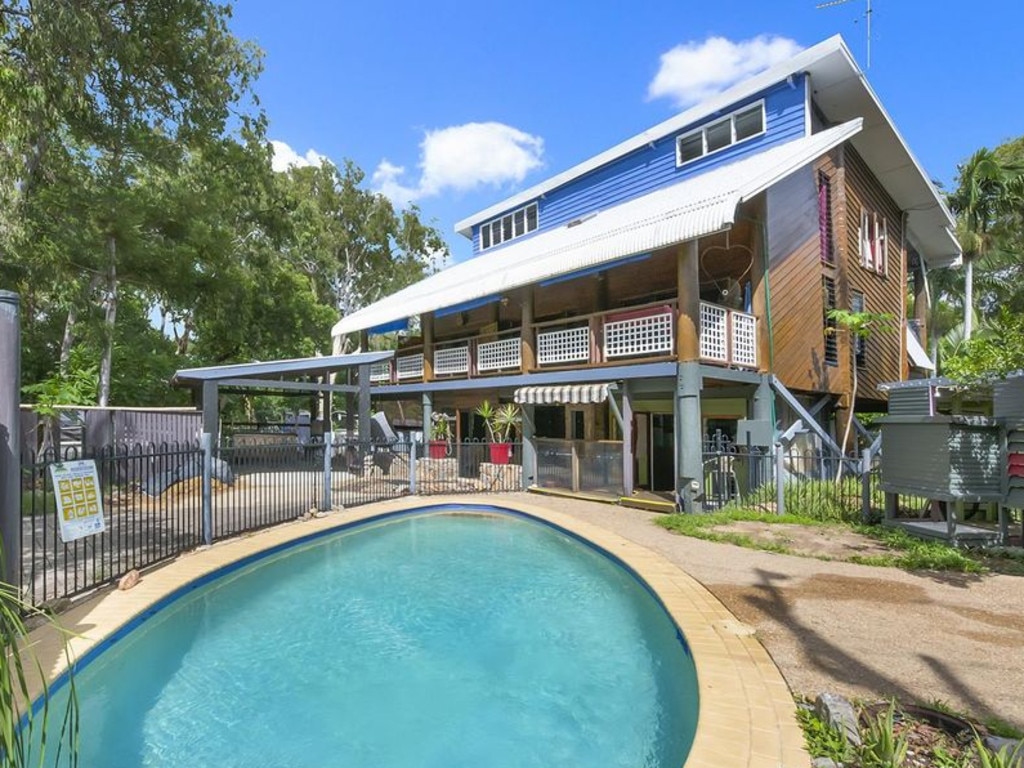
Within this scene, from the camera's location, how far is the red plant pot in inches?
634

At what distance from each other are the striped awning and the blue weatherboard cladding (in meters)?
7.84

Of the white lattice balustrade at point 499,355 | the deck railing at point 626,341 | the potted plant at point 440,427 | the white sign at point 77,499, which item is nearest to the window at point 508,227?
the deck railing at point 626,341

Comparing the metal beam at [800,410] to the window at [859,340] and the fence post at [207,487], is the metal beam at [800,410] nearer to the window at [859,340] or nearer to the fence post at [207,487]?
the window at [859,340]

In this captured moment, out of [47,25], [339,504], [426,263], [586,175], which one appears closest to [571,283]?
[586,175]

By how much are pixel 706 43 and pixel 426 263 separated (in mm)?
23823

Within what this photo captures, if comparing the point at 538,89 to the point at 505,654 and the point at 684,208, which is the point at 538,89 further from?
the point at 505,654

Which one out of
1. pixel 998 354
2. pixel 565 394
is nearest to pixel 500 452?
pixel 565 394

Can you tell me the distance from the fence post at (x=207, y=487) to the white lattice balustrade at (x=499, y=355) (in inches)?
348

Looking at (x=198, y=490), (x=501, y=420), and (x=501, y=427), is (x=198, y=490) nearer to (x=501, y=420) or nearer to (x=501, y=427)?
(x=501, y=420)

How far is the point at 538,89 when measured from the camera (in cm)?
1730

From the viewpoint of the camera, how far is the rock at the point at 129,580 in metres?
6.68

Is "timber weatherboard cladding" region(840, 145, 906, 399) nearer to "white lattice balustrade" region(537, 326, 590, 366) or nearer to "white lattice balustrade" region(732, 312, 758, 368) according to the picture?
"white lattice balustrade" region(732, 312, 758, 368)

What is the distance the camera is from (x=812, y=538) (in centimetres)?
891

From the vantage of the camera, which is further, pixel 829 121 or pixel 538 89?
pixel 538 89
